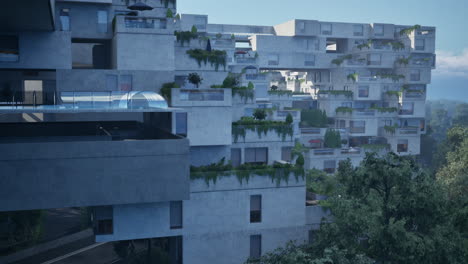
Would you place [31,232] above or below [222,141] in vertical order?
below

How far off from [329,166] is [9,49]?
37.1m

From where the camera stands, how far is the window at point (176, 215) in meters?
27.0

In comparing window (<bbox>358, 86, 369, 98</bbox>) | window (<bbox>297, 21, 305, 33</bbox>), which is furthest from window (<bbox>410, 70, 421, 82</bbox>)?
window (<bbox>297, 21, 305, 33</bbox>)

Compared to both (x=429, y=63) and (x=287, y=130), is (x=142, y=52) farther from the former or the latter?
(x=429, y=63)

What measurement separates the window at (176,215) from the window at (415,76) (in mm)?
51976

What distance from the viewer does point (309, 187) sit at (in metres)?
33.8

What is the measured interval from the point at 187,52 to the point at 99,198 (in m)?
15.9

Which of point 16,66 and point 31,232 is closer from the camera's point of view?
point 16,66

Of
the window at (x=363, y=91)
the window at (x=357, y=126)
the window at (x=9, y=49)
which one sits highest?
the window at (x=9, y=49)

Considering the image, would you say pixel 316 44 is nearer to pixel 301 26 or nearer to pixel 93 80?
pixel 301 26

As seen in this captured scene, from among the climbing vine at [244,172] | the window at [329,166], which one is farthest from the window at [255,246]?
the window at [329,166]

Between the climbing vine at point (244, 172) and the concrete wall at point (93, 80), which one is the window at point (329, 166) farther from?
the concrete wall at point (93, 80)

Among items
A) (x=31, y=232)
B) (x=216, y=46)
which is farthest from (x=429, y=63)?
(x=31, y=232)

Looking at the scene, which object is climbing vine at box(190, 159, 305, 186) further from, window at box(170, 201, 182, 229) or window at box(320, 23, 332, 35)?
window at box(320, 23, 332, 35)
